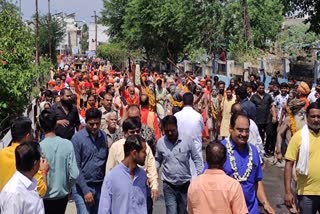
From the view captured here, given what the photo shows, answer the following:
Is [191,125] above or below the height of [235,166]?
above

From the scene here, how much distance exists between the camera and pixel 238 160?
6078mm

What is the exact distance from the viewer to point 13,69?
42.1ft

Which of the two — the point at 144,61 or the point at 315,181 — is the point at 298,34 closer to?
the point at 144,61

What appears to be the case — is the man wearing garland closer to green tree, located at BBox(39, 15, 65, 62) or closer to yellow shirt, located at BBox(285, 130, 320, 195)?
yellow shirt, located at BBox(285, 130, 320, 195)

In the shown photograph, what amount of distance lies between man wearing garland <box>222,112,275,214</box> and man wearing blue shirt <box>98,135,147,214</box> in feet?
2.48

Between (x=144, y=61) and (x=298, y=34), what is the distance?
18569mm

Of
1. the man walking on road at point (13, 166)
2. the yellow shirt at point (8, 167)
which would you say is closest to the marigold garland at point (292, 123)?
the man walking on road at point (13, 166)

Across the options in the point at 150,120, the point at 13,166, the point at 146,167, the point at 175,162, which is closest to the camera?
the point at 13,166

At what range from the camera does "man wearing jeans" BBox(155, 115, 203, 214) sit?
25.4 ft

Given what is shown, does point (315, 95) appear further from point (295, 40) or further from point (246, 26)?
point (295, 40)

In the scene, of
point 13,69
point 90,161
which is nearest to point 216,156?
point 90,161

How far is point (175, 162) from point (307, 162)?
66.7 inches

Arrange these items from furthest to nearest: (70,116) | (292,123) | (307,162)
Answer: (70,116), (292,123), (307,162)

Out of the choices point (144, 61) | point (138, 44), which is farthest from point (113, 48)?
point (138, 44)
